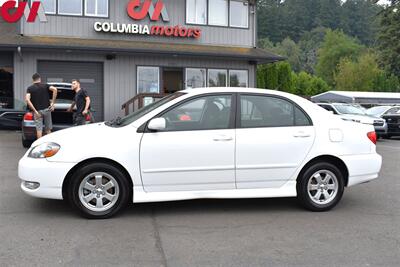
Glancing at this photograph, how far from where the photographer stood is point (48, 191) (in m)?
5.89

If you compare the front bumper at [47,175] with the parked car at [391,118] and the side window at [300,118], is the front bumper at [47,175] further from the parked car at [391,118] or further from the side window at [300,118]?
the parked car at [391,118]

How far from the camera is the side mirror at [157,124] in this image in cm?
600

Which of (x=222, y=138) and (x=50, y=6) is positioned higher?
(x=50, y=6)

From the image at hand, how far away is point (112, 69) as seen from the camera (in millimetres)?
20141

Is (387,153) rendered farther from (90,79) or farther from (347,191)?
(90,79)

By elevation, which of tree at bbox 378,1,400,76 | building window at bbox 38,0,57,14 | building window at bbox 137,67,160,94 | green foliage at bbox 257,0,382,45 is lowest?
building window at bbox 137,67,160,94

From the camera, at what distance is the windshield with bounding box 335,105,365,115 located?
789 inches

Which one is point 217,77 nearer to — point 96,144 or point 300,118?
point 300,118

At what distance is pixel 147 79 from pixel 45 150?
15.0 meters

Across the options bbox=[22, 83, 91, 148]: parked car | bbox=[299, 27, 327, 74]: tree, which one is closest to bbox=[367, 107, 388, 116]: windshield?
bbox=[22, 83, 91, 148]: parked car

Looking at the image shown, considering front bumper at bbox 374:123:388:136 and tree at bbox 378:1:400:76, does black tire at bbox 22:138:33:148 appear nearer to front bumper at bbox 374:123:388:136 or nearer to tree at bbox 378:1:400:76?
front bumper at bbox 374:123:388:136

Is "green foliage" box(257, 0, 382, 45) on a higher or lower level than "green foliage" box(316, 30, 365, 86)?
higher

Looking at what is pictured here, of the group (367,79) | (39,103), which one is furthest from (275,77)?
(367,79)

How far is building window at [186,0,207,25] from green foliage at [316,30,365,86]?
80.3 m
